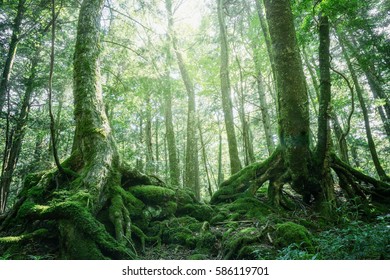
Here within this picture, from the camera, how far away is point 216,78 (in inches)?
558

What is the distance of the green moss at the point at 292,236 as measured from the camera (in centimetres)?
376

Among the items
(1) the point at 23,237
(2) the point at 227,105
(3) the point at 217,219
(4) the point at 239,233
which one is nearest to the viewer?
(1) the point at 23,237

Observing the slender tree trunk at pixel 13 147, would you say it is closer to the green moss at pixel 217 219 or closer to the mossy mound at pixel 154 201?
the mossy mound at pixel 154 201

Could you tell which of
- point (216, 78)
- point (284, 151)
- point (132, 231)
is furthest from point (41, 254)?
point (216, 78)

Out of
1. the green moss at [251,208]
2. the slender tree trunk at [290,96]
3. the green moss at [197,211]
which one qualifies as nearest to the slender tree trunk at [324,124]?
the slender tree trunk at [290,96]

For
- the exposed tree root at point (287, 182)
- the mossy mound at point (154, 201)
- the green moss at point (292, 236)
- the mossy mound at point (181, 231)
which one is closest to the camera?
the green moss at point (292, 236)

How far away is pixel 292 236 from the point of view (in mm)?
3854

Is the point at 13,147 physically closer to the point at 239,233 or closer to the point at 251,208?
the point at 251,208

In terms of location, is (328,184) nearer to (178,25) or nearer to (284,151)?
(284,151)

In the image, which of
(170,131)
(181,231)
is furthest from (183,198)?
(170,131)

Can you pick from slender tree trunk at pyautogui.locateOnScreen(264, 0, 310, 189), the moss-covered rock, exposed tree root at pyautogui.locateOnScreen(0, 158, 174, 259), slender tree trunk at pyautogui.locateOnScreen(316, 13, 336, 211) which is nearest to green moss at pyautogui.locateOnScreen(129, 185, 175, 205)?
exposed tree root at pyautogui.locateOnScreen(0, 158, 174, 259)

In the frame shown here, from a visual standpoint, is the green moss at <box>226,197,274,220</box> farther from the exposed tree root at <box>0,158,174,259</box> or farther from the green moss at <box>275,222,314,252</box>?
the exposed tree root at <box>0,158,174,259</box>

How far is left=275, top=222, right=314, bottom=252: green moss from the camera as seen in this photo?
3.76 m

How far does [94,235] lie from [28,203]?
4.67ft
